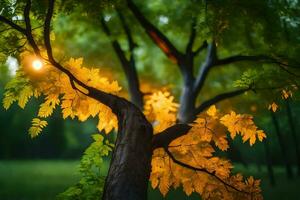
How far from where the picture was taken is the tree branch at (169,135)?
520cm

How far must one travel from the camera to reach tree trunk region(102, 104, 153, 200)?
168 inches

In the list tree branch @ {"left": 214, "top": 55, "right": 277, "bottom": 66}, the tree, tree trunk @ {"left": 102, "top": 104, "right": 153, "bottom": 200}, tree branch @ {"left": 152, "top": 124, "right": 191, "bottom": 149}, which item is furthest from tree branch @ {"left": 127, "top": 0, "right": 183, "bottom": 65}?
tree trunk @ {"left": 102, "top": 104, "right": 153, "bottom": 200}

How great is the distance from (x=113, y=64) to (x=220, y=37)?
1098cm

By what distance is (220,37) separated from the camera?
5855 mm

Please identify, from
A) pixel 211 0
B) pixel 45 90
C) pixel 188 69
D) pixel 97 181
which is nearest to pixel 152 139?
pixel 97 181

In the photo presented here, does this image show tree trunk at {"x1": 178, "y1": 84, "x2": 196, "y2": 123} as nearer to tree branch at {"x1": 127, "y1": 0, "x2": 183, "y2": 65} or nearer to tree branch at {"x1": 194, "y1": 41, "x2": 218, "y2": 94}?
tree branch at {"x1": 194, "y1": 41, "x2": 218, "y2": 94}

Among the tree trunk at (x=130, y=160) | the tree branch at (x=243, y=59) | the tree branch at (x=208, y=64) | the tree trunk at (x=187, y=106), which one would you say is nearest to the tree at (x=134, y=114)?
the tree trunk at (x=130, y=160)

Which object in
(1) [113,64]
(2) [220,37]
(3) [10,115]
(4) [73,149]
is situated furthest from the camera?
(4) [73,149]

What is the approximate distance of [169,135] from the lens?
17.4ft

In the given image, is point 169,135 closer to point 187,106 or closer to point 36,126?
point 36,126

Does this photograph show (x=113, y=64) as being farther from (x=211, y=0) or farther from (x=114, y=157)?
(x=114, y=157)

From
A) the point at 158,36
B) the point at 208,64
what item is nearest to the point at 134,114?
the point at 158,36

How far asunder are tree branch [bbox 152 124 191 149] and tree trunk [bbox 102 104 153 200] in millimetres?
281

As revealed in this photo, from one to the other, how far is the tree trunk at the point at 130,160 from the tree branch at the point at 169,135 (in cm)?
28
